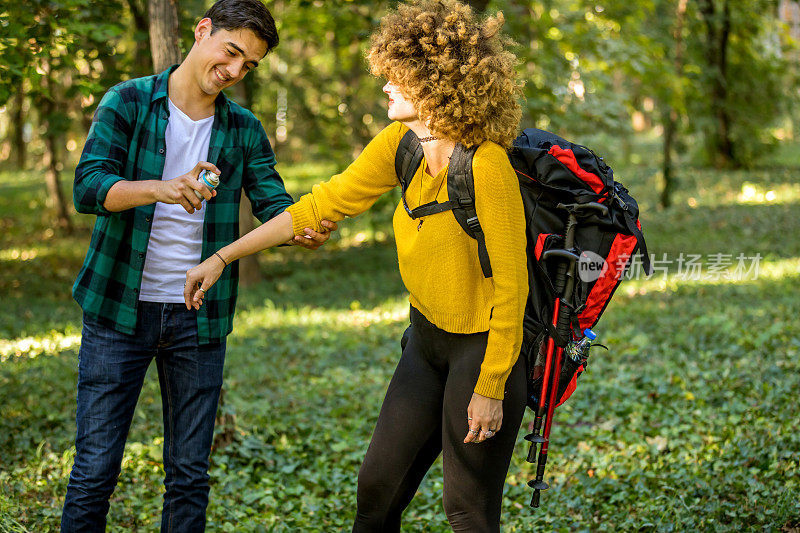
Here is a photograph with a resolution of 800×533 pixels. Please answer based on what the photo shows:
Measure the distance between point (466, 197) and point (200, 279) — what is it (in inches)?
43.9

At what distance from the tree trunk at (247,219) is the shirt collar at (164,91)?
4.37m

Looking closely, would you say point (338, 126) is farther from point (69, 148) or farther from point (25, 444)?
point (69, 148)

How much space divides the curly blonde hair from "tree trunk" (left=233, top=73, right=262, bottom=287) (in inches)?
204

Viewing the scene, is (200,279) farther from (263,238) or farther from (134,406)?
(134,406)

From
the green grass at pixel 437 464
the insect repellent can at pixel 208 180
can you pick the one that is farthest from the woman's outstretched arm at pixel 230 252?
the green grass at pixel 437 464

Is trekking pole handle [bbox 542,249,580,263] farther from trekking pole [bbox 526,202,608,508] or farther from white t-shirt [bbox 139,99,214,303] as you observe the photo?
white t-shirt [bbox 139,99,214,303]

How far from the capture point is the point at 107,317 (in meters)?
2.98

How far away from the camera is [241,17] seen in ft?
9.77

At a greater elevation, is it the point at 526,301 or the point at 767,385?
the point at 526,301

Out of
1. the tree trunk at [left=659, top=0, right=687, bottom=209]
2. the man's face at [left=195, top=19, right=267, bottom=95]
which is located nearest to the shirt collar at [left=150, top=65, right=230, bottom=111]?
the man's face at [left=195, top=19, right=267, bottom=95]

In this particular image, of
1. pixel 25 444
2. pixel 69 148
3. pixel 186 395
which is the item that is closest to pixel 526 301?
pixel 186 395

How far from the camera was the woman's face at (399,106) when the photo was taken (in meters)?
2.67

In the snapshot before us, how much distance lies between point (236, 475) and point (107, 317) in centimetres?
209

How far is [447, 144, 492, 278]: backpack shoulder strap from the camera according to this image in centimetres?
257
